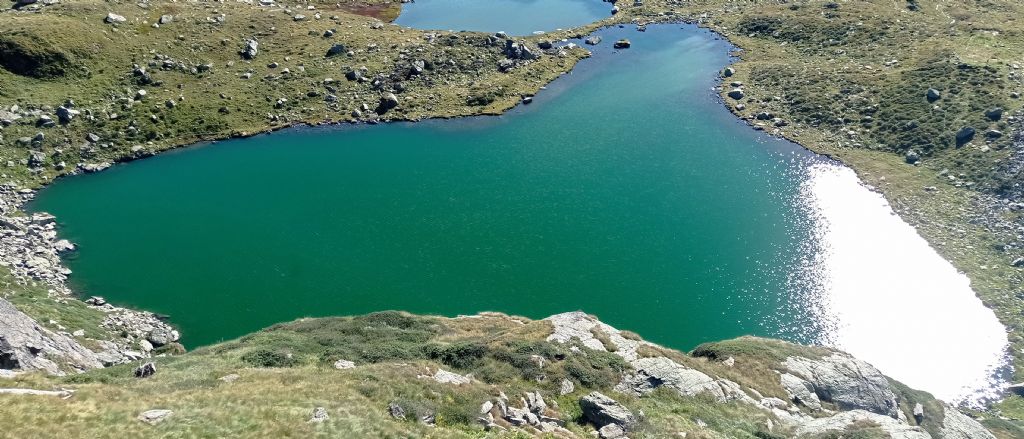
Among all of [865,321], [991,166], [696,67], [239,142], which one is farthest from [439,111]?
[991,166]

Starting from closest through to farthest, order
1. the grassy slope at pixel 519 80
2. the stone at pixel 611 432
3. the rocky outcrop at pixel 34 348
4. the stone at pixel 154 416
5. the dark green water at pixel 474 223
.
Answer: the stone at pixel 154 416
the stone at pixel 611 432
the rocky outcrop at pixel 34 348
the dark green water at pixel 474 223
the grassy slope at pixel 519 80

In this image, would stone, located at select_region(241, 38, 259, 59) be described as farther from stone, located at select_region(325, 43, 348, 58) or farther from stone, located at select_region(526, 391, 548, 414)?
stone, located at select_region(526, 391, 548, 414)

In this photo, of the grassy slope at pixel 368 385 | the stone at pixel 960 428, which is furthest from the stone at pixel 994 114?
the stone at pixel 960 428

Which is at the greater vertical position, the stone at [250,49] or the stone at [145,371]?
the stone at [250,49]

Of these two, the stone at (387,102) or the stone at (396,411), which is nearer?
the stone at (396,411)

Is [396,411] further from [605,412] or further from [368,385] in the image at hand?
[605,412]

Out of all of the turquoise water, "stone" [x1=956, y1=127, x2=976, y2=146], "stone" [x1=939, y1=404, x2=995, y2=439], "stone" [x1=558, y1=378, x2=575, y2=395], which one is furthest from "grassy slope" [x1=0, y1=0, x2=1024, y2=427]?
"stone" [x1=558, y1=378, x2=575, y2=395]

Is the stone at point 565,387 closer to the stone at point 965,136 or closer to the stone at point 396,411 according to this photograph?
the stone at point 396,411
